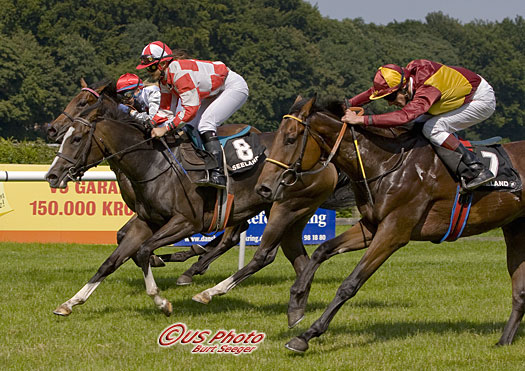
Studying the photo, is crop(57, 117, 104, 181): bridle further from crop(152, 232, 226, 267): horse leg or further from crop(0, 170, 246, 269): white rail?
crop(0, 170, 246, 269): white rail

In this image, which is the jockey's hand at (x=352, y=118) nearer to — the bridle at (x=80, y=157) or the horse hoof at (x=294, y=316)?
the horse hoof at (x=294, y=316)

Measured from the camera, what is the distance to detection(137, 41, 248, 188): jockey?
6.83 meters

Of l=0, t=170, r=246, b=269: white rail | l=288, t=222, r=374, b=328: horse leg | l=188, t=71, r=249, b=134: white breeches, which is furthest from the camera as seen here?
l=0, t=170, r=246, b=269: white rail

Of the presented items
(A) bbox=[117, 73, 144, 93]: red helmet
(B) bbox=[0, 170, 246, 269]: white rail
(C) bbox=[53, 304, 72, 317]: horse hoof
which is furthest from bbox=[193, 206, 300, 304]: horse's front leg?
(B) bbox=[0, 170, 246, 269]: white rail

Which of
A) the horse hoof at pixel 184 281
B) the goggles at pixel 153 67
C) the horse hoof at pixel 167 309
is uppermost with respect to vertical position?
the goggles at pixel 153 67

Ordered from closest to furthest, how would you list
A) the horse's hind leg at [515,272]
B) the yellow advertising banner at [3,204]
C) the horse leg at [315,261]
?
1. the horse leg at [315,261]
2. the horse's hind leg at [515,272]
3. the yellow advertising banner at [3,204]

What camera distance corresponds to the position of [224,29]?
238 feet

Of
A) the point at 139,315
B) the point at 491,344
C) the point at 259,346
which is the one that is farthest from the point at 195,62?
the point at 491,344

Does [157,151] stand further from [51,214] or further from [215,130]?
[51,214]

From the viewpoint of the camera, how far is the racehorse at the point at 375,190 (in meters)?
5.40

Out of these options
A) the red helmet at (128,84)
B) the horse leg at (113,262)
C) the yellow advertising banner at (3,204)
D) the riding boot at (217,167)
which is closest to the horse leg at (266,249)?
the riding boot at (217,167)

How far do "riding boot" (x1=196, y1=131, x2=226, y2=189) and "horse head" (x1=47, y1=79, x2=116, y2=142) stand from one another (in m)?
0.99

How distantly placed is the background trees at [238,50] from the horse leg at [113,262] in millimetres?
46759

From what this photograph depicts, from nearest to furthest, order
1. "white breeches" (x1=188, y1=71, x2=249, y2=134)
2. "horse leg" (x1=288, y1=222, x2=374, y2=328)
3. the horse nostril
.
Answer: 1. the horse nostril
2. "horse leg" (x1=288, y1=222, x2=374, y2=328)
3. "white breeches" (x1=188, y1=71, x2=249, y2=134)
